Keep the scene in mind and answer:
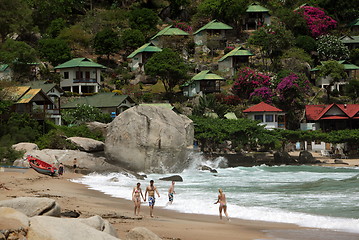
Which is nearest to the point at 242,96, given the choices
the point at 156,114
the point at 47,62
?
the point at 47,62

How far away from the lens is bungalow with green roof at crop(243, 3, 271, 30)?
90.7 metres

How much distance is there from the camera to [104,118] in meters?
59.4

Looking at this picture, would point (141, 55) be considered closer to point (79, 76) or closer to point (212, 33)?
point (79, 76)

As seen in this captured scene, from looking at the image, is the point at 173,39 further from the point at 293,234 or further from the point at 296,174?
the point at 293,234

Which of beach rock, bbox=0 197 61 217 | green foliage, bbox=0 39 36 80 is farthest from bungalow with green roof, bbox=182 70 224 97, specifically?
beach rock, bbox=0 197 61 217

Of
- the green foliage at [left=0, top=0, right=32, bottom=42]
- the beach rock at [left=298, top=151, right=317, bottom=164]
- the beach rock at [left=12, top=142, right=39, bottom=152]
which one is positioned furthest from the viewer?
the green foliage at [left=0, top=0, right=32, bottom=42]

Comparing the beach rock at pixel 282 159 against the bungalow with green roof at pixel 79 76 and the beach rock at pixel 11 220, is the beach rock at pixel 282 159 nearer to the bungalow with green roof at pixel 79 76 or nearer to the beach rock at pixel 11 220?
the bungalow with green roof at pixel 79 76

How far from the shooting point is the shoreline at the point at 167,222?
18.3 meters

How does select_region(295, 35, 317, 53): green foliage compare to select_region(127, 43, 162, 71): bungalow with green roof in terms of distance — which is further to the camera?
select_region(295, 35, 317, 53): green foliage

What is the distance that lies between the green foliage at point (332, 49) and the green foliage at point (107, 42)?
28252mm

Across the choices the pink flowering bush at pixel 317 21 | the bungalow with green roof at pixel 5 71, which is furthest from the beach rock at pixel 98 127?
the pink flowering bush at pixel 317 21

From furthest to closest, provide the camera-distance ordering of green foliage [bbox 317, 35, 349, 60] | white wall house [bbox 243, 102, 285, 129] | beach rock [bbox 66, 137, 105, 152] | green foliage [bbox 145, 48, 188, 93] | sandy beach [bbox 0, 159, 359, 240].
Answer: green foliage [bbox 317, 35, 349, 60] → green foliage [bbox 145, 48, 188, 93] → white wall house [bbox 243, 102, 285, 129] → beach rock [bbox 66, 137, 105, 152] → sandy beach [bbox 0, 159, 359, 240]

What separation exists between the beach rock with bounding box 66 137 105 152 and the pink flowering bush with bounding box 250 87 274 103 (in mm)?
27865

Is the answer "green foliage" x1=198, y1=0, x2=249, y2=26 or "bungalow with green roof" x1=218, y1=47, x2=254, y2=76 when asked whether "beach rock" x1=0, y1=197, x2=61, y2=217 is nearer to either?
"bungalow with green roof" x1=218, y1=47, x2=254, y2=76
